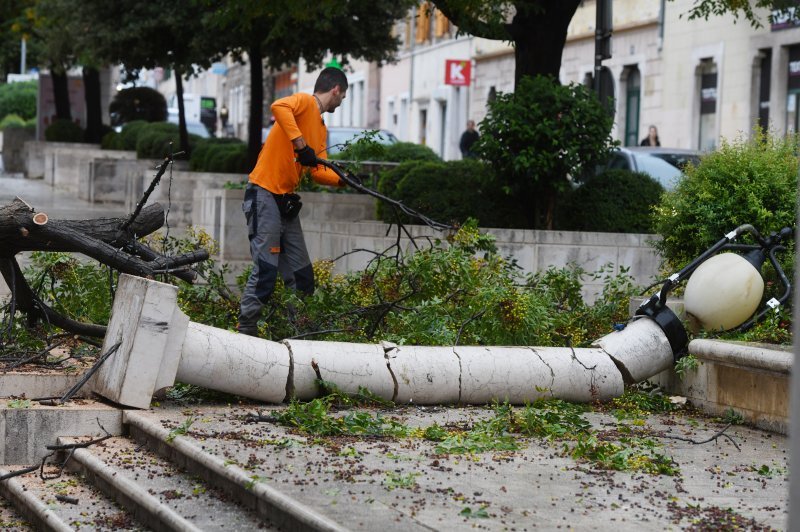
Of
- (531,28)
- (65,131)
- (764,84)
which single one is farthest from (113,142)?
(531,28)

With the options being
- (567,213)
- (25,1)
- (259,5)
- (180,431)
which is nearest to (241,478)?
(180,431)

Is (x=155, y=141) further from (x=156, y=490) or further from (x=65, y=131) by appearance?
(x=156, y=490)

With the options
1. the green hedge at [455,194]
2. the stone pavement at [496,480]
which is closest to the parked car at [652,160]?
the green hedge at [455,194]

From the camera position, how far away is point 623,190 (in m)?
13.4

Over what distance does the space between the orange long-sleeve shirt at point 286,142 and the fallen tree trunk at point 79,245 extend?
0.71 meters

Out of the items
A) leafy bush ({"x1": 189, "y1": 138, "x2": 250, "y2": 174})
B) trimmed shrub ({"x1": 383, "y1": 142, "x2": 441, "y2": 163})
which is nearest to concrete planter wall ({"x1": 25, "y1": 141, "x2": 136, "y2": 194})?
leafy bush ({"x1": 189, "y1": 138, "x2": 250, "y2": 174})

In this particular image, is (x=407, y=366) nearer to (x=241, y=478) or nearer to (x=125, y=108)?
(x=241, y=478)

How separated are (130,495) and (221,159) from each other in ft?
55.0

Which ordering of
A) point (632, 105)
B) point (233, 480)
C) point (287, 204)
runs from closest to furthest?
point (233, 480) → point (287, 204) → point (632, 105)

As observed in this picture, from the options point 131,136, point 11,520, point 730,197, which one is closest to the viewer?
point 11,520

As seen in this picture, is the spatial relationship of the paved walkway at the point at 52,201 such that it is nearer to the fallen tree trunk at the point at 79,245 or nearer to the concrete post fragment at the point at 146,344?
the fallen tree trunk at the point at 79,245

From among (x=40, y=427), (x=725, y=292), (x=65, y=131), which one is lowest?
(x=40, y=427)

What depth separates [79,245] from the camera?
796 cm

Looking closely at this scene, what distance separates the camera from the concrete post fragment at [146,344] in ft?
23.8
